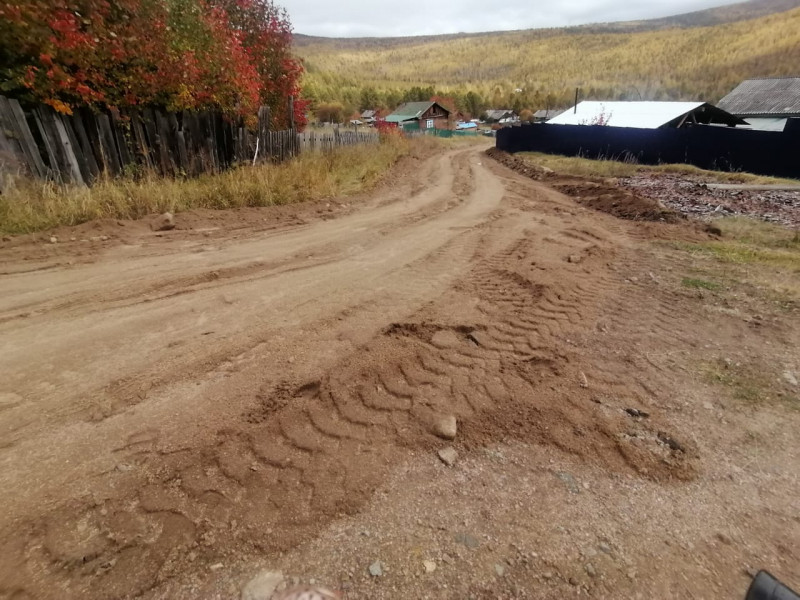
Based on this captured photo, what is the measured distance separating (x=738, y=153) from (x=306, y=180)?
66.1 feet

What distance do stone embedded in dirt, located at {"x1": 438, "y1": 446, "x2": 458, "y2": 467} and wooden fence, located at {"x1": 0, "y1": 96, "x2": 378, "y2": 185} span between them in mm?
7874

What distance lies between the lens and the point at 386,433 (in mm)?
2531

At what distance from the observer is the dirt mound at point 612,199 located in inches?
346

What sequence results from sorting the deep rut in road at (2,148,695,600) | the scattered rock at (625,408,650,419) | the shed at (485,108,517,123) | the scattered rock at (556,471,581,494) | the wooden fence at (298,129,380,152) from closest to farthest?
the deep rut in road at (2,148,695,600) < the scattered rock at (556,471,581,494) < the scattered rock at (625,408,650,419) < the wooden fence at (298,129,380,152) < the shed at (485,108,517,123)

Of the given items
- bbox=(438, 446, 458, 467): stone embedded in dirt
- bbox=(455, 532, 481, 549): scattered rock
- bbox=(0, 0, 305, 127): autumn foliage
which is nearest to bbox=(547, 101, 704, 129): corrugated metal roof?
bbox=(0, 0, 305, 127): autumn foliage

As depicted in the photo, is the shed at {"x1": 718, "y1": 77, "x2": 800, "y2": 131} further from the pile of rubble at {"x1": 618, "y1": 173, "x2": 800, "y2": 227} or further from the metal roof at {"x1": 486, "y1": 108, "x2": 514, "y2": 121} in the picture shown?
the metal roof at {"x1": 486, "y1": 108, "x2": 514, "y2": 121}

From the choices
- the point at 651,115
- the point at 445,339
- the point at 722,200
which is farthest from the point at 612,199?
the point at 651,115

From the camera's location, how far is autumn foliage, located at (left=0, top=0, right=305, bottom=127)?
21.1 ft

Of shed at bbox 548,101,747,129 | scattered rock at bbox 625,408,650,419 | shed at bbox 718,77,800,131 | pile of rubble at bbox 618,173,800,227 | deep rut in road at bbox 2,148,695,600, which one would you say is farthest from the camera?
shed at bbox 718,77,800,131

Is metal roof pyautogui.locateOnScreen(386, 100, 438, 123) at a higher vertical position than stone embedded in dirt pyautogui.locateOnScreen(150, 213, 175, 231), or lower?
higher

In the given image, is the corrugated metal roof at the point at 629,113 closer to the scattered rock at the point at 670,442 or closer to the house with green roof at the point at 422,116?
the scattered rock at the point at 670,442

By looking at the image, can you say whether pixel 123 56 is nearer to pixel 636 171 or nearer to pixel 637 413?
pixel 637 413

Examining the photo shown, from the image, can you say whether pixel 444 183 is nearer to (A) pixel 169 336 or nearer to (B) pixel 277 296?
(B) pixel 277 296

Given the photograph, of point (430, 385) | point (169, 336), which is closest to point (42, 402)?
point (169, 336)
